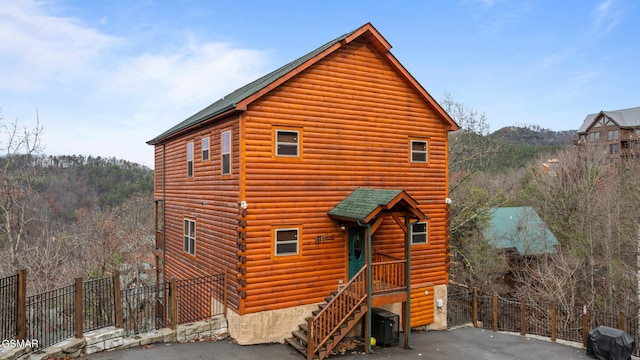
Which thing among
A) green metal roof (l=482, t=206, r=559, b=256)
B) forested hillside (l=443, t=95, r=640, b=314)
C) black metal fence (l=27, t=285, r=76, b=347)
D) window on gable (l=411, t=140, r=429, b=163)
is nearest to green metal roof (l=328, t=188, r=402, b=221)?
window on gable (l=411, t=140, r=429, b=163)

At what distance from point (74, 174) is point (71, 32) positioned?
3971 centimetres

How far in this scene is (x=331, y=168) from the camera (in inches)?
492

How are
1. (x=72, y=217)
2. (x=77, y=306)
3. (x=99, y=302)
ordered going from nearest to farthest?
(x=77, y=306), (x=99, y=302), (x=72, y=217)

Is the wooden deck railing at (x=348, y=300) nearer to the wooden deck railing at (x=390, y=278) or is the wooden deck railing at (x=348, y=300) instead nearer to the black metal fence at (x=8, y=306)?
the wooden deck railing at (x=390, y=278)

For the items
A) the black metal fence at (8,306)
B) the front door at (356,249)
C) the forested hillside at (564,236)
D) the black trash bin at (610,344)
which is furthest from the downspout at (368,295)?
the forested hillside at (564,236)

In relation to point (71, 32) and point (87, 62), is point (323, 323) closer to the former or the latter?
point (71, 32)

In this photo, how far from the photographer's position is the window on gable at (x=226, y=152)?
1188cm

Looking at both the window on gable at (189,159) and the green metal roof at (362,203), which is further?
the window on gable at (189,159)

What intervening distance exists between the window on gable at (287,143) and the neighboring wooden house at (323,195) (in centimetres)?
3

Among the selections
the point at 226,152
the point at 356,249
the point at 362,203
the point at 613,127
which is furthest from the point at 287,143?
the point at 613,127

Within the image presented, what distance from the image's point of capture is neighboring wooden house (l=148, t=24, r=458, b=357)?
11.1m

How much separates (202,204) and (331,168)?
4.92 meters

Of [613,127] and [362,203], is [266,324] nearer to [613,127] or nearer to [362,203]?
[362,203]

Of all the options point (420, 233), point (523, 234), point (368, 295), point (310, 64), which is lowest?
point (523, 234)
